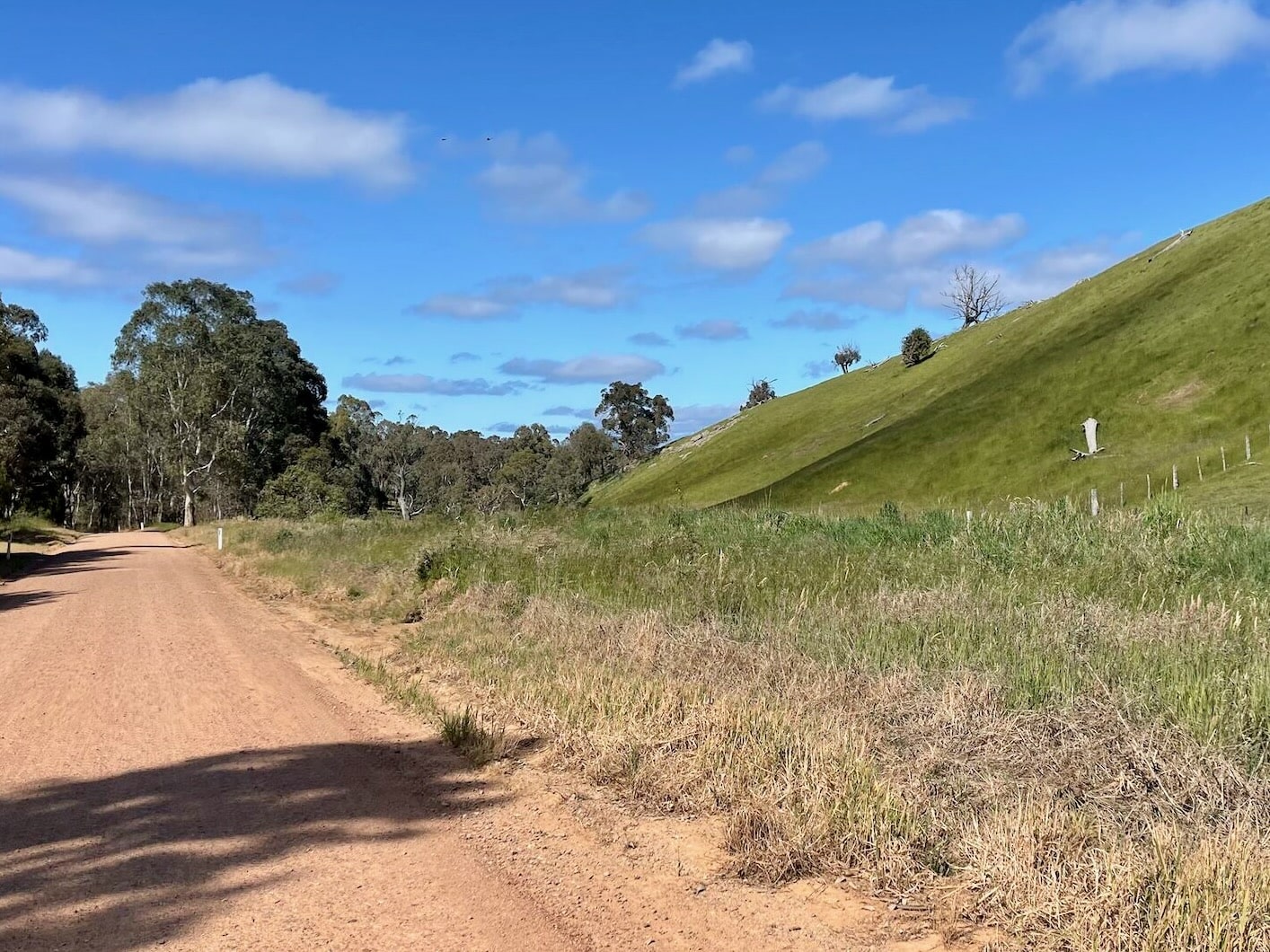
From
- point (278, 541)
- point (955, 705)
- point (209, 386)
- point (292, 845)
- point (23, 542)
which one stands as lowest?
point (292, 845)

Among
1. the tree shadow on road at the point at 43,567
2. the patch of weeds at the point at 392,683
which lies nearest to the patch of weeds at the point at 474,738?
the patch of weeds at the point at 392,683

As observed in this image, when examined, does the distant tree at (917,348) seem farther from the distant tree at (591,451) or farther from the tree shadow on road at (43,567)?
the tree shadow on road at (43,567)

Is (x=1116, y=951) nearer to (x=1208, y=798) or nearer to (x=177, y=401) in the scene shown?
(x=1208, y=798)

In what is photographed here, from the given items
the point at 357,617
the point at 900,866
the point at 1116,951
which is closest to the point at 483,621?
the point at 357,617

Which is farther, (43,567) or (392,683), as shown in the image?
(43,567)

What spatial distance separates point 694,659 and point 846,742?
274 centimetres

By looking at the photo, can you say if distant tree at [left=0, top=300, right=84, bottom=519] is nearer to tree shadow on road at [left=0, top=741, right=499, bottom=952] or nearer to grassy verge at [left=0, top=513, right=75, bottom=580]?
grassy verge at [left=0, top=513, right=75, bottom=580]

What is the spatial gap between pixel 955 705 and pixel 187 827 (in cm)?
514

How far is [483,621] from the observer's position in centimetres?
1187

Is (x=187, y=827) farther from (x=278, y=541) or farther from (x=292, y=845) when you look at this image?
(x=278, y=541)

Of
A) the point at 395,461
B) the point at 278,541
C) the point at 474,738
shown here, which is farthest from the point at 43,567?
the point at 395,461

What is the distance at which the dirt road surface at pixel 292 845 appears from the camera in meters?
4.21

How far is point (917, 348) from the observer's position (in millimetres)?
97938

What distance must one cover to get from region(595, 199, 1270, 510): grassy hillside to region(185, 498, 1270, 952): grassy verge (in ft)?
96.5
